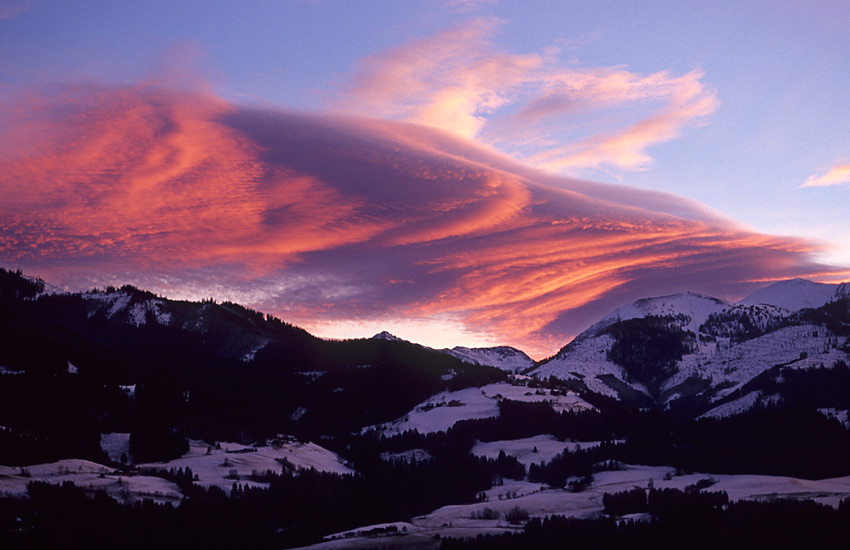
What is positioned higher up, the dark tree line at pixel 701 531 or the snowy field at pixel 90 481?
the snowy field at pixel 90 481

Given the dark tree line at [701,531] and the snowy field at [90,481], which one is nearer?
the dark tree line at [701,531]

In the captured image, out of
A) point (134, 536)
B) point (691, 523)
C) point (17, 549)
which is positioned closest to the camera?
point (17, 549)

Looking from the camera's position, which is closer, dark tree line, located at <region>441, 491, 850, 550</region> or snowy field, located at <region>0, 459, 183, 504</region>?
dark tree line, located at <region>441, 491, 850, 550</region>

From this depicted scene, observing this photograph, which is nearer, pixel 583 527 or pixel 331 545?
pixel 331 545

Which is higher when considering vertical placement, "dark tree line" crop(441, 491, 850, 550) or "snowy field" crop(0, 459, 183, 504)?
"snowy field" crop(0, 459, 183, 504)

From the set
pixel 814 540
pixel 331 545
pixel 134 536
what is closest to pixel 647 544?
pixel 814 540

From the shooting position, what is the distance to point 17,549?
474ft

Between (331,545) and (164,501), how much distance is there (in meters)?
40.6

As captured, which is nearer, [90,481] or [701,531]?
[701,531]

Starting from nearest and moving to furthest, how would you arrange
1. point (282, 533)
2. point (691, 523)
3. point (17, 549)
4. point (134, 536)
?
point (17, 549) < point (134, 536) < point (691, 523) < point (282, 533)

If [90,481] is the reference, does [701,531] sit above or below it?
below

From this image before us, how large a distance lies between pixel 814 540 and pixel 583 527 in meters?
45.0

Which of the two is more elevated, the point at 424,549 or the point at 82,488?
the point at 82,488

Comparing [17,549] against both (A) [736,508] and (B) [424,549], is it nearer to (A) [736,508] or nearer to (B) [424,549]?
(B) [424,549]
